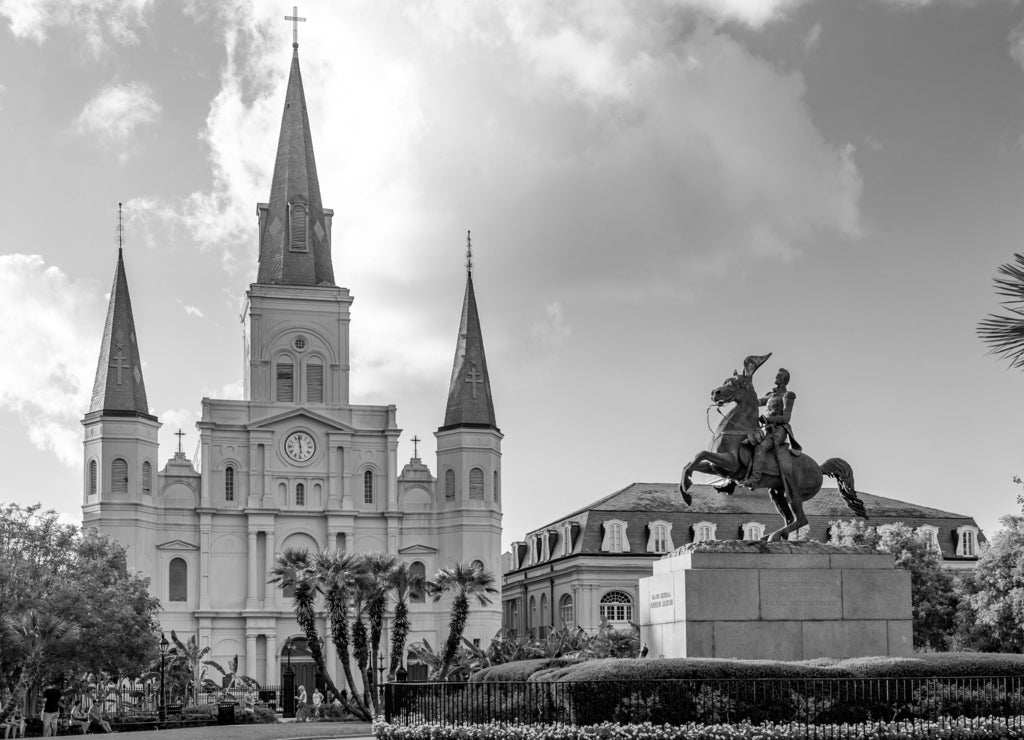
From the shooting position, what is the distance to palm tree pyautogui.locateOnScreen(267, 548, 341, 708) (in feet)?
173

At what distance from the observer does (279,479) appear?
93875 millimetres

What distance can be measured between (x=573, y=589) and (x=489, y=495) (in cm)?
796

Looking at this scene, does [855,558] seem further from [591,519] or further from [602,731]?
[591,519]

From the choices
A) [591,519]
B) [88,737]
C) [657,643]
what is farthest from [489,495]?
[657,643]

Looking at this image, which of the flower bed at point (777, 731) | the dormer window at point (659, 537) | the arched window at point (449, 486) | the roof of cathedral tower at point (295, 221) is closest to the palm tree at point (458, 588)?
the dormer window at point (659, 537)

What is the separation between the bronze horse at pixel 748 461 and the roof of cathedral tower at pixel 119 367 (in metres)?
70.4

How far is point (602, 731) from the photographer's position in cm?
2178

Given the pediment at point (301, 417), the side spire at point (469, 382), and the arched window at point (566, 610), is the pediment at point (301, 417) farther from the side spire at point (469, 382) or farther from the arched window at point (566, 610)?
the arched window at point (566, 610)

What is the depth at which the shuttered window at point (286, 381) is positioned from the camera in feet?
314

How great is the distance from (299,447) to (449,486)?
375 inches

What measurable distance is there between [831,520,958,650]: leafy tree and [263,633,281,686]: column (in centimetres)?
3713

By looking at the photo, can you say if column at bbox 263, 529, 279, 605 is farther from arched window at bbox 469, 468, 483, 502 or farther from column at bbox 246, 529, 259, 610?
arched window at bbox 469, 468, 483, 502

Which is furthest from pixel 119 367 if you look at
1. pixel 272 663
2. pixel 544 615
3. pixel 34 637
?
pixel 34 637

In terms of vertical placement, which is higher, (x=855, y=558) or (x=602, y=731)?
(x=855, y=558)
